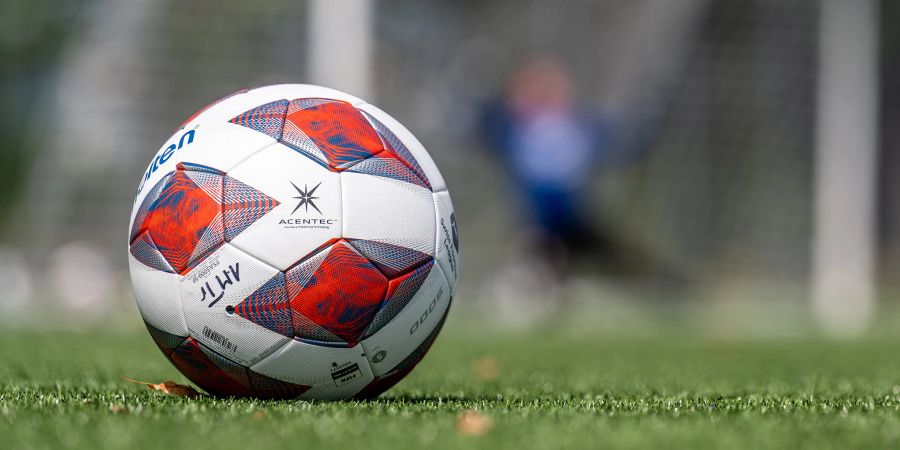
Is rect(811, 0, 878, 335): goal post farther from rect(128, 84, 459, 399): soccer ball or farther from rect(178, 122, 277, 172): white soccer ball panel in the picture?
rect(178, 122, 277, 172): white soccer ball panel

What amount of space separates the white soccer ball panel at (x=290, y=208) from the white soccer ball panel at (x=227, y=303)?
0.05 metres

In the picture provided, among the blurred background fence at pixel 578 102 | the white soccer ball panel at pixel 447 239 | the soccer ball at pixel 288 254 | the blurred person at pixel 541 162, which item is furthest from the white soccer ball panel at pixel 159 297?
the blurred background fence at pixel 578 102

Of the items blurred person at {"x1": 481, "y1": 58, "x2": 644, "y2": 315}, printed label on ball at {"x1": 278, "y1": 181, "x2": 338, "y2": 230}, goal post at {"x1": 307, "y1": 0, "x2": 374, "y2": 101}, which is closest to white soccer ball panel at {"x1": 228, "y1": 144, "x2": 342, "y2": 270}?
printed label on ball at {"x1": 278, "y1": 181, "x2": 338, "y2": 230}

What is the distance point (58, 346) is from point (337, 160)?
4.14 metres

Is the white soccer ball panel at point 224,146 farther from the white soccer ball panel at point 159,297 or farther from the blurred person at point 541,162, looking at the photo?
the blurred person at point 541,162

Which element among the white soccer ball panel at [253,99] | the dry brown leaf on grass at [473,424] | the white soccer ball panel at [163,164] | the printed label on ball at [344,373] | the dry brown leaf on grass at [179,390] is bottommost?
the dry brown leaf on grass at [179,390]

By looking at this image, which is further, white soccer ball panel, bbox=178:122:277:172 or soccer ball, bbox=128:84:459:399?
white soccer ball panel, bbox=178:122:277:172

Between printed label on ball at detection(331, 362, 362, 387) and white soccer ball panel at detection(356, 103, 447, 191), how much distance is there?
61 cm

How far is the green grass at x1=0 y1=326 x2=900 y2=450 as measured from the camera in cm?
259

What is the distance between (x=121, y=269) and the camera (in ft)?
47.2

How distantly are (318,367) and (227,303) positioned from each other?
1.02 ft

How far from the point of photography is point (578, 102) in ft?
50.4

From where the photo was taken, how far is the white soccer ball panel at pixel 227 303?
320 cm

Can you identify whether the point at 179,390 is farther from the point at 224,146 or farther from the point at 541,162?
the point at 541,162
